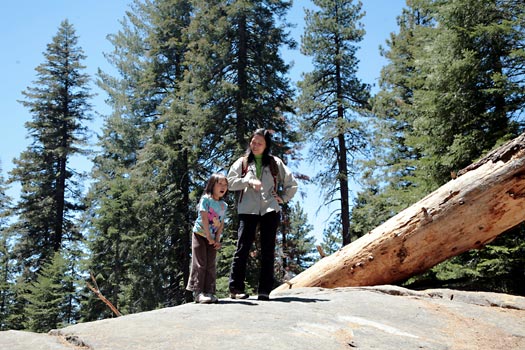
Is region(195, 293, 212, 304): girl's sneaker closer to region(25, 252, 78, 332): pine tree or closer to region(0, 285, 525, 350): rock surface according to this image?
region(0, 285, 525, 350): rock surface

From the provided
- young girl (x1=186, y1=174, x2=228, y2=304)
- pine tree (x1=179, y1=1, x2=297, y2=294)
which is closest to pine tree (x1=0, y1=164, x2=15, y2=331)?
pine tree (x1=179, y1=1, x2=297, y2=294)

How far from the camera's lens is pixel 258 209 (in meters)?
5.76

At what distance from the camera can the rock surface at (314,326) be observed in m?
3.45

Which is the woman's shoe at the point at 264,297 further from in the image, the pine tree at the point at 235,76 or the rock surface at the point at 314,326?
the pine tree at the point at 235,76

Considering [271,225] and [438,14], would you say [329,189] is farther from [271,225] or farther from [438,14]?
[271,225]

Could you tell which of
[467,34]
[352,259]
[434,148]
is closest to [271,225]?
[352,259]

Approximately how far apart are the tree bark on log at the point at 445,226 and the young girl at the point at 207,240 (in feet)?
8.91

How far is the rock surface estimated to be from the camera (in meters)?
3.45

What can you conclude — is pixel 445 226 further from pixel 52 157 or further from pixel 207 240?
pixel 52 157

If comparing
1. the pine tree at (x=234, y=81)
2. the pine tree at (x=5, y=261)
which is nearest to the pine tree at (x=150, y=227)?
the pine tree at (x=234, y=81)

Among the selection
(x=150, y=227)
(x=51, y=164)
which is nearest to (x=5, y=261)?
(x=51, y=164)

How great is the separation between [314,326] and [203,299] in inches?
68.2

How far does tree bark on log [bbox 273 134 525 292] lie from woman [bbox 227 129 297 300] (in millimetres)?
2172

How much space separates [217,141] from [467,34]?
11.9m
